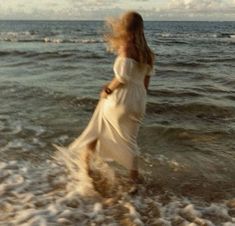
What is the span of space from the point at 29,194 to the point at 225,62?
17086 mm

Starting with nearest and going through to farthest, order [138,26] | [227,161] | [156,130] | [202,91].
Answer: [138,26], [227,161], [156,130], [202,91]

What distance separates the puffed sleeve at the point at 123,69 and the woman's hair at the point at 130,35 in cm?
13

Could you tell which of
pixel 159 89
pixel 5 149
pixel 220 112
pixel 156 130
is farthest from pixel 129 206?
pixel 159 89

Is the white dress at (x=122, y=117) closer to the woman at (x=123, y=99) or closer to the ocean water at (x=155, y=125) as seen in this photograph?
the woman at (x=123, y=99)

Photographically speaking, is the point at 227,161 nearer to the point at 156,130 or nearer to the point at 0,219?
the point at 156,130

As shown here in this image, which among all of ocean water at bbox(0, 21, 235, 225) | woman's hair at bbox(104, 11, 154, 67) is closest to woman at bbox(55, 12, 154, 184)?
woman's hair at bbox(104, 11, 154, 67)

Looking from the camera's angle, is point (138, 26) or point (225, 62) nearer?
point (138, 26)

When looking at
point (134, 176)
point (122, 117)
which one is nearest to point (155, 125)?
point (134, 176)

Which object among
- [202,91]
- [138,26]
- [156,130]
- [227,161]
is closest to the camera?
[138,26]

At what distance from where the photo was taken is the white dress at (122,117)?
18.2 ft

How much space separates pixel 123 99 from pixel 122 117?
0.23 meters

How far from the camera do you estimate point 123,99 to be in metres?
5.68

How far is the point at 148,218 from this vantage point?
5.24 metres

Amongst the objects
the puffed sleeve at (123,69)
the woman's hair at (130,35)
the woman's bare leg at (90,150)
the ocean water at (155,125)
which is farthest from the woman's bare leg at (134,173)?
the woman's hair at (130,35)
